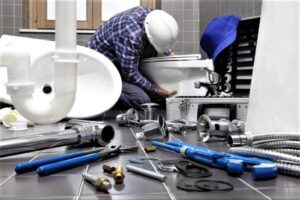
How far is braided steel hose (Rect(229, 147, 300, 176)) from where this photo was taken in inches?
23.2

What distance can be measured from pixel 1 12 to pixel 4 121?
1.87 meters

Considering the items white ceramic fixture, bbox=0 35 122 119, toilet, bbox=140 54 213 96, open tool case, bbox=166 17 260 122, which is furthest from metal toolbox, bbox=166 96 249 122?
toilet, bbox=140 54 213 96

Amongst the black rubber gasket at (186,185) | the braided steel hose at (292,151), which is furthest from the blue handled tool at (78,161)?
the braided steel hose at (292,151)

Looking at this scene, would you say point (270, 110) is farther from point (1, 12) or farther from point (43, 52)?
point (1, 12)

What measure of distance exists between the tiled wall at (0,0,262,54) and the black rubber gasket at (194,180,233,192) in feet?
6.31

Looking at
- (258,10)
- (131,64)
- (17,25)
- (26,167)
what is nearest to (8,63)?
(26,167)

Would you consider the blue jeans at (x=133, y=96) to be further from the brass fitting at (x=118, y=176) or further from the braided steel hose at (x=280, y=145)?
the brass fitting at (x=118, y=176)

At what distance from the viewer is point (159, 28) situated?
2.00 meters

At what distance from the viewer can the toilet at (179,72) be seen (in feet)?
6.74

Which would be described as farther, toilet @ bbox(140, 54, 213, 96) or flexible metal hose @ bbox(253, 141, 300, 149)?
toilet @ bbox(140, 54, 213, 96)

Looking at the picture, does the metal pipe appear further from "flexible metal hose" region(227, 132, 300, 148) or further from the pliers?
"flexible metal hose" region(227, 132, 300, 148)

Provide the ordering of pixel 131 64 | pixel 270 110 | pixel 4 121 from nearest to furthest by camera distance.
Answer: pixel 270 110 → pixel 4 121 → pixel 131 64

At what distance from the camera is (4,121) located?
1.27m

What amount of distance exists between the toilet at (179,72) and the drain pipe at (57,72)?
121 cm
